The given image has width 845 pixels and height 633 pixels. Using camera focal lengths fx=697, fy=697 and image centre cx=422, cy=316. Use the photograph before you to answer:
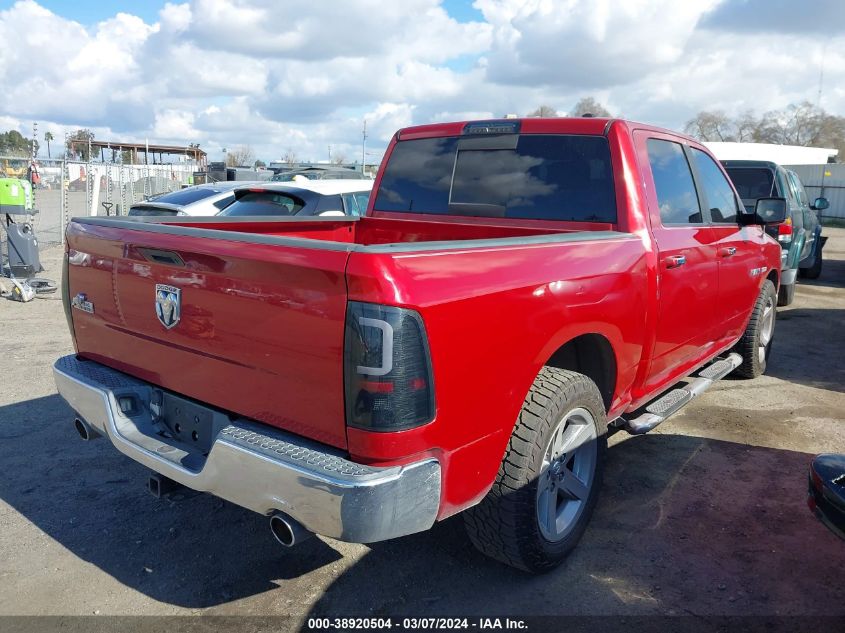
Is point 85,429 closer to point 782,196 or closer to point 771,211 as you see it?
point 771,211

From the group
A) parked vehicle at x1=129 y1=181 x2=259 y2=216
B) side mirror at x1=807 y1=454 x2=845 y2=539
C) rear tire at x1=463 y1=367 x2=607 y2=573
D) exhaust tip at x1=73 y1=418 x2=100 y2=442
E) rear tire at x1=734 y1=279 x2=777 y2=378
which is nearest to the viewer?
side mirror at x1=807 y1=454 x2=845 y2=539

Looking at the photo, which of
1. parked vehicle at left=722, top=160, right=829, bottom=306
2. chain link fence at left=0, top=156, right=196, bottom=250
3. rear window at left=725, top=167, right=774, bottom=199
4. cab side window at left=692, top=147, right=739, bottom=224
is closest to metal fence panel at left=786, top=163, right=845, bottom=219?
parked vehicle at left=722, top=160, right=829, bottom=306

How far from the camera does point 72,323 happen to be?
11.6 feet

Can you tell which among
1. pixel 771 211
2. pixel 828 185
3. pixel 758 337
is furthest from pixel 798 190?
pixel 828 185

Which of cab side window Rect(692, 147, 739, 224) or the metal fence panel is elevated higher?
the metal fence panel

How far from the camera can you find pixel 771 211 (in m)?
5.13

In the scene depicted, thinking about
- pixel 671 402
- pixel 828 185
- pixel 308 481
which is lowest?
pixel 671 402

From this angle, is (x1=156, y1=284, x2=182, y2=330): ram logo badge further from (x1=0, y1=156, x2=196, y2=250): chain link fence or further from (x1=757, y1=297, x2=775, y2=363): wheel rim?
(x1=0, y1=156, x2=196, y2=250): chain link fence

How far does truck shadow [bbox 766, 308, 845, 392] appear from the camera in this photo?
6.48 m

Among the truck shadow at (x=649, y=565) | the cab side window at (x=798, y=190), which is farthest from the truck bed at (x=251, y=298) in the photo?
the cab side window at (x=798, y=190)

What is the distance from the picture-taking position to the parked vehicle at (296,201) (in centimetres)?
795

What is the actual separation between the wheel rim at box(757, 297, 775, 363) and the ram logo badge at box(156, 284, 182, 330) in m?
5.03

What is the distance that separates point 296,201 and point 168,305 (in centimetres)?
536

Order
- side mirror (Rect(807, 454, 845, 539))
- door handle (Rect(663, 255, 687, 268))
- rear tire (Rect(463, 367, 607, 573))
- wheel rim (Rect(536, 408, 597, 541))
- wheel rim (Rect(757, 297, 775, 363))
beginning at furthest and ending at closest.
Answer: wheel rim (Rect(757, 297, 775, 363))
door handle (Rect(663, 255, 687, 268))
wheel rim (Rect(536, 408, 597, 541))
rear tire (Rect(463, 367, 607, 573))
side mirror (Rect(807, 454, 845, 539))
